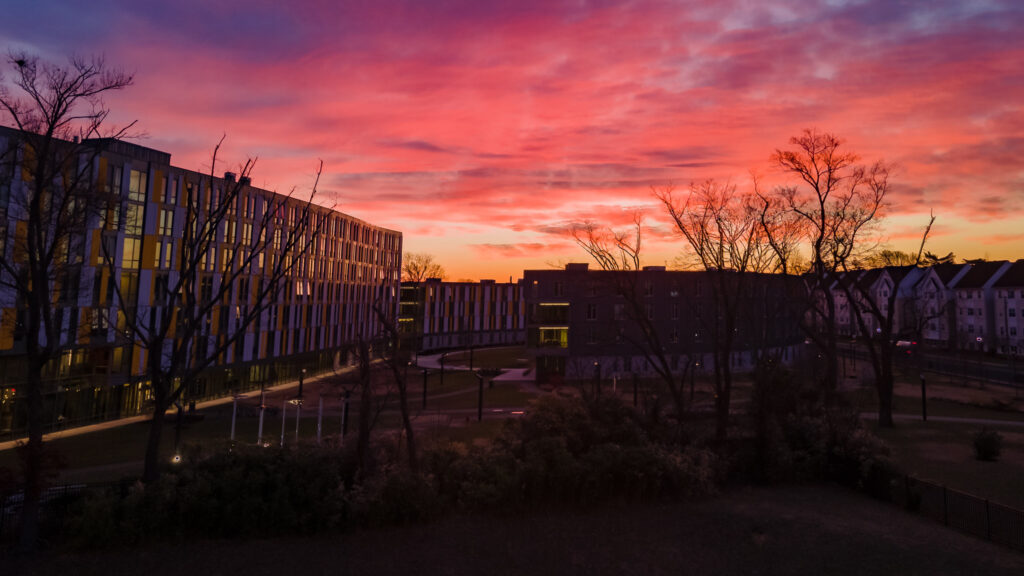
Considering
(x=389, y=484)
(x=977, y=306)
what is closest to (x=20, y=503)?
(x=389, y=484)

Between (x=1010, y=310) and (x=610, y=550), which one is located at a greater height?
(x=1010, y=310)

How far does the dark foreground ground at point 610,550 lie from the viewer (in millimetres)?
13523

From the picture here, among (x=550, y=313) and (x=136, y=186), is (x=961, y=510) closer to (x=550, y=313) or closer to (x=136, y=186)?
(x=550, y=313)

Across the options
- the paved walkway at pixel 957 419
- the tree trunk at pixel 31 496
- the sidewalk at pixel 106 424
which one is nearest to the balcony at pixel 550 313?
the sidewalk at pixel 106 424

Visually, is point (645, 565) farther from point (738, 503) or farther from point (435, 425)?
point (435, 425)

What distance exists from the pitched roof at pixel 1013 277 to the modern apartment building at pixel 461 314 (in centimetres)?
8214

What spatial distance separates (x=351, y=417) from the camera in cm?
3888

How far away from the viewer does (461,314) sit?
345 feet

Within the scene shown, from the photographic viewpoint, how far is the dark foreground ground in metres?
13.5

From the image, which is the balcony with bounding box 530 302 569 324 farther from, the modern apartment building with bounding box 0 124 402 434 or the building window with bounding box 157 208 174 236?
the building window with bounding box 157 208 174 236

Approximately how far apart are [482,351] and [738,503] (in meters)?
81.4

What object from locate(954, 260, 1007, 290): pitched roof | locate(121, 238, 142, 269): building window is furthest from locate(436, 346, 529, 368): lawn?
locate(954, 260, 1007, 290): pitched roof

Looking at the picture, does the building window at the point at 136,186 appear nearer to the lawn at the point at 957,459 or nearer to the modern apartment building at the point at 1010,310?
the lawn at the point at 957,459

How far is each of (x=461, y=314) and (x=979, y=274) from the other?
90.2 m
